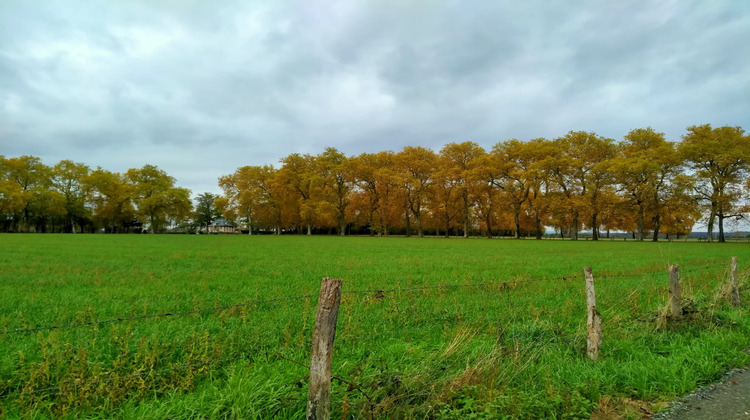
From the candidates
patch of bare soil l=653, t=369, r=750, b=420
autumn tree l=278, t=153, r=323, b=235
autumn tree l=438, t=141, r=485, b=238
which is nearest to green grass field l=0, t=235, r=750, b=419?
patch of bare soil l=653, t=369, r=750, b=420

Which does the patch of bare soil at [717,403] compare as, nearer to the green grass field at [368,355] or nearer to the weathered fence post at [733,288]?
the green grass field at [368,355]

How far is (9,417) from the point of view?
12.7 ft

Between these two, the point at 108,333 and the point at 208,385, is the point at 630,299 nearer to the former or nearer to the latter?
the point at 208,385

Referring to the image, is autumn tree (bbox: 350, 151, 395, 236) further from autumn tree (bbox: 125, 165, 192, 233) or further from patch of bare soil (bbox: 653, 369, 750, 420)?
patch of bare soil (bbox: 653, 369, 750, 420)

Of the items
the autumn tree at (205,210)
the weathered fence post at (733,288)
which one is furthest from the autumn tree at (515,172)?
the autumn tree at (205,210)

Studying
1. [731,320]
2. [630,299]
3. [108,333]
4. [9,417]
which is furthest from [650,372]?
[108,333]

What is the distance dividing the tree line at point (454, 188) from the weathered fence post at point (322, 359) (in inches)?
2339

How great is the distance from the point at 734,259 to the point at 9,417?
13774 millimetres

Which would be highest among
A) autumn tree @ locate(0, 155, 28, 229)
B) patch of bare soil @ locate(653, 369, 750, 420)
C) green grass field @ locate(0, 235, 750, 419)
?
autumn tree @ locate(0, 155, 28, 229)

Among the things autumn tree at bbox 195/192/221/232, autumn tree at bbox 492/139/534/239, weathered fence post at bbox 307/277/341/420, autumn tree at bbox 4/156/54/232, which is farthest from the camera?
autumn tree at bbox 195/192/221/232

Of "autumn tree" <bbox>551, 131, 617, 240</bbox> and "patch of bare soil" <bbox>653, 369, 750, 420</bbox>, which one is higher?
"autumn tree" <bbox>551, 131, 617, 240</bbox>

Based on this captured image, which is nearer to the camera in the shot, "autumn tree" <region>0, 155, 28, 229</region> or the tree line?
the tree line

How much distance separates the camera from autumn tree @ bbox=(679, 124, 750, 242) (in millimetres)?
51094

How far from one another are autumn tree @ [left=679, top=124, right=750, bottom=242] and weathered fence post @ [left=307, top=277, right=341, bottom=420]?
219 ft
